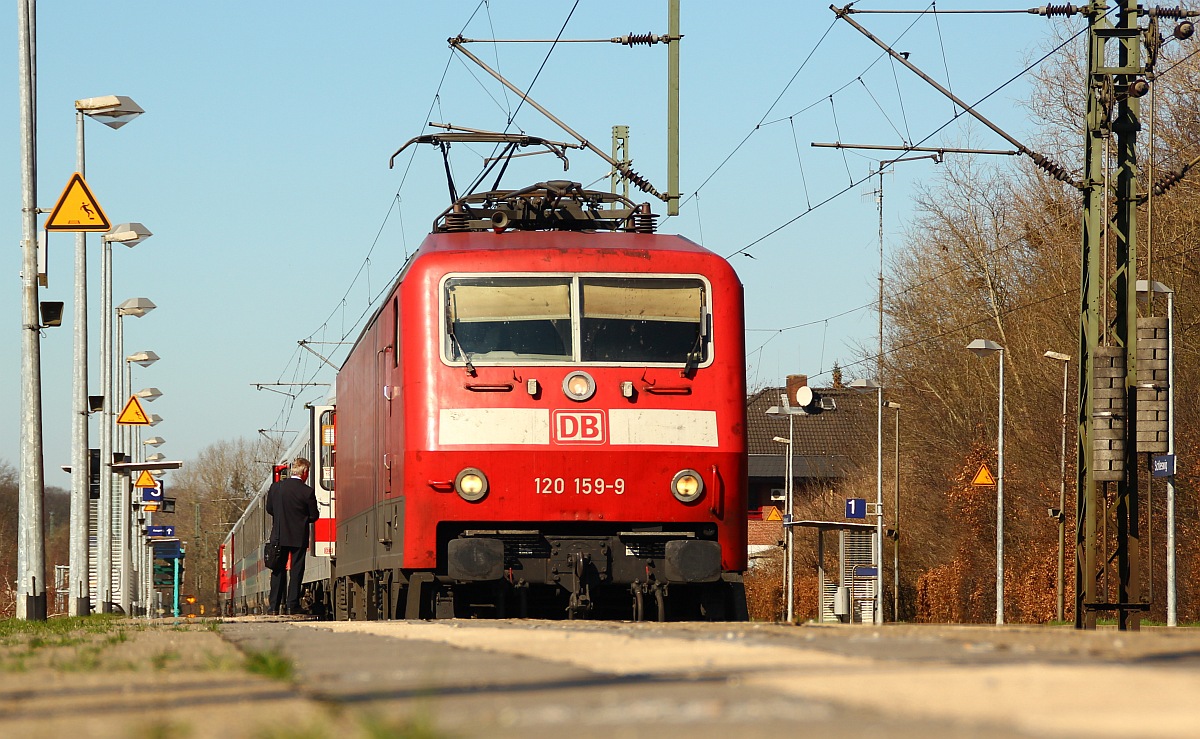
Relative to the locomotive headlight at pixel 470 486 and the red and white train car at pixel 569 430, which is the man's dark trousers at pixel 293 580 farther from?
the locomotive headlight at pixel 470 486

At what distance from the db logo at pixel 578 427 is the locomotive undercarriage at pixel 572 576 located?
675mm

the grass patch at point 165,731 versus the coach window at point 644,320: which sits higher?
the coach window at point 644,320

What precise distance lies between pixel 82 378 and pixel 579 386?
16.3m

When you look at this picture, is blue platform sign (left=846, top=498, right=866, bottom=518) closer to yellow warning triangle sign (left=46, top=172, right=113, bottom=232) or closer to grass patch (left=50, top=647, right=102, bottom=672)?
yellow warning triangle sign (left=46, top=172, right=113, bottom=232)

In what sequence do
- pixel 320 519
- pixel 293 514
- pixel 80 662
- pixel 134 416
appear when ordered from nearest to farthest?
pixel 80 662 < pixel 293 514 < pixel 320 519 < pixel 134 416

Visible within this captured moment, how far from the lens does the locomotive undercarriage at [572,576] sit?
41.0ft

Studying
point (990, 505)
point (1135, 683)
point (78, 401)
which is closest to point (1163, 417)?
point (1135, 683)

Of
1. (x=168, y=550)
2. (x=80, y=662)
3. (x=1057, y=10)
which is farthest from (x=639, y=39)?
(x=168, y=550)

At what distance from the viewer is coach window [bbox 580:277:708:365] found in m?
13.0

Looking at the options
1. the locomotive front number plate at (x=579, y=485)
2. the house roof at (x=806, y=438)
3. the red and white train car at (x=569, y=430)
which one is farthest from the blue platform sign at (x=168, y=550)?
the locomotive front number plate at (x=579, y=485)

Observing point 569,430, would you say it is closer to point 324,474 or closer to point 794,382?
point 324,474

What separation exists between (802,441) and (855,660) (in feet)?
245

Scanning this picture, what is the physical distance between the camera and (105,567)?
3816cm

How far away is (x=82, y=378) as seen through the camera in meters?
27.2
